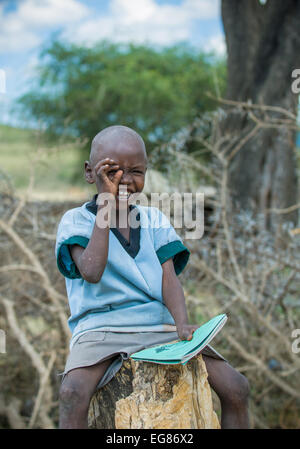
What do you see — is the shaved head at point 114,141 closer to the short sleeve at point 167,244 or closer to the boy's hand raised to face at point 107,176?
the boy's hand raised to face at point 107,176

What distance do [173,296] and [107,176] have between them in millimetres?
586

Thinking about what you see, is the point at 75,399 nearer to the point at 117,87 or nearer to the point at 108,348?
the point at 108,348

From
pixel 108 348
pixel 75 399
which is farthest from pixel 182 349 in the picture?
pixel 75 399

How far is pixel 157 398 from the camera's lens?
1851 mm

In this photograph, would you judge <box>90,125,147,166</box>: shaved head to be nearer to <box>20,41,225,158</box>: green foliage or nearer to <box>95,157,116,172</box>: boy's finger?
<box>95,157,116,172</box>: boy's finger

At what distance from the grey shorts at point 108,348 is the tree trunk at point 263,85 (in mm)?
3214

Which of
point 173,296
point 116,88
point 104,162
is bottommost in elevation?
point 173,296

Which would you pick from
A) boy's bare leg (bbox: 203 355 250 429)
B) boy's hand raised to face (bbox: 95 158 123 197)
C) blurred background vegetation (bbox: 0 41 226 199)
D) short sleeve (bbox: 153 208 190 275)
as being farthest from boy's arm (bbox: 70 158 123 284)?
blurred background vegetation (bbox: 0 41 226 199)

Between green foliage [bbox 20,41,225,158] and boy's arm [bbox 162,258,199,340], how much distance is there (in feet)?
31.9

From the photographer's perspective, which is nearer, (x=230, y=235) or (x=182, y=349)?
(x=182, y=349)

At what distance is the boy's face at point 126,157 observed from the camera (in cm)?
196
